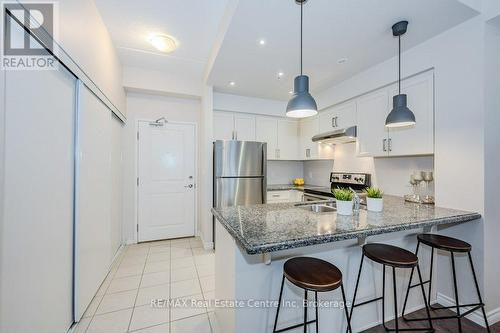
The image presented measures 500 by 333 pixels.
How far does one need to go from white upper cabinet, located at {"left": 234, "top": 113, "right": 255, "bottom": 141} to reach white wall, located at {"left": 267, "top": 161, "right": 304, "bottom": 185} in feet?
2.91

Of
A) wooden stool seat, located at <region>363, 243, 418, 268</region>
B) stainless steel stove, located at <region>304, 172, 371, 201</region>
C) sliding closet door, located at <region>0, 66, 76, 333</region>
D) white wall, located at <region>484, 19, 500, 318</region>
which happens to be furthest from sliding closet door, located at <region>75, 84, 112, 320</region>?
white wall, located at <region>484, 19, 500, 318</region>

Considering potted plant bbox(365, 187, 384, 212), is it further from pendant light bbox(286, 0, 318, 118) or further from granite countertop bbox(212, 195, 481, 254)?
pendant light bbox(286, 0, 318, 118)

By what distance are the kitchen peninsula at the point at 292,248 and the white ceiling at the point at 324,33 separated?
1.70 m

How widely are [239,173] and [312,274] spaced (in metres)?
2.30

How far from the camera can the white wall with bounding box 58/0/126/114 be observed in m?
1.48

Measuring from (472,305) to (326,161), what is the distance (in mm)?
2712

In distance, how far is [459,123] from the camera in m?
1.88

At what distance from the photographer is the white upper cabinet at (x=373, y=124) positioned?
261 centimetres

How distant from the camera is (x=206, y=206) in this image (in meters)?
3.30

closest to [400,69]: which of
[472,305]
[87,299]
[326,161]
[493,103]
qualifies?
[493,103]

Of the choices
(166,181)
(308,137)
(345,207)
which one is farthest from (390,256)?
(166,181)

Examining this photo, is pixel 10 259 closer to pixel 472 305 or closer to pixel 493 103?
pixel 472 305

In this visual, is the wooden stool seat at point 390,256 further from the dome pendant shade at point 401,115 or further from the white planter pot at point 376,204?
the dome pendant shade at point 401,115

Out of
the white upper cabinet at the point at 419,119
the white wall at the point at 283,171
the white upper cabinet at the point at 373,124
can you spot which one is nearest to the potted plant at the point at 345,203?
the white upper cabinet at the point at 419,119
